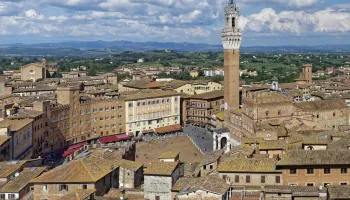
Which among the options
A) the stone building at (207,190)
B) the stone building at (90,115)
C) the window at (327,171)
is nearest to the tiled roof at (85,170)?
the stone building at (207,190)

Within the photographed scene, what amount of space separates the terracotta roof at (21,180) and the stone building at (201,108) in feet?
180

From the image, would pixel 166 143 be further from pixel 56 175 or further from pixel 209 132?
pixel 56 175

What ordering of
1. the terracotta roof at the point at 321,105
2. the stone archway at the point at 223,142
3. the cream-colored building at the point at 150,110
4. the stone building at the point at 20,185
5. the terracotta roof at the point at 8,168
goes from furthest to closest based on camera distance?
the cream-colored building at the point at 150,110 < the stone archway at the point at 223,142 < the terracotta roof at the point at 321,105 < the terracotta roof at the point at 8,168 < the stone building at the point at 20,185

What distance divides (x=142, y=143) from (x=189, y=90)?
33.0 m

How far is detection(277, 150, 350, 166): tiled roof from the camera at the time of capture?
3176cm

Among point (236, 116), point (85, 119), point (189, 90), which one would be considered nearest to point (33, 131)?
point (85, 119)

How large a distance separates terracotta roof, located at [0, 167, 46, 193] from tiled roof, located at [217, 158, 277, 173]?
13726 millimetres

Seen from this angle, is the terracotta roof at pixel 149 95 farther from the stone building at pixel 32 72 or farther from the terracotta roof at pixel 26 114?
the stone building at pixel 32 72

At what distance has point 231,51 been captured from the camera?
7619 cm

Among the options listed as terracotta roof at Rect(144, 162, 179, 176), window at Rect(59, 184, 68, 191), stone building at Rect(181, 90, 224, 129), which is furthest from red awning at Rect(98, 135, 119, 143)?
terracotta roof at Rect(144, 162, 179, 176)

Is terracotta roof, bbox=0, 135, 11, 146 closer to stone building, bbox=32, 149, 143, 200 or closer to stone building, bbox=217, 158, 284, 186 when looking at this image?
stone building, bbox=32, 149, 143, 200

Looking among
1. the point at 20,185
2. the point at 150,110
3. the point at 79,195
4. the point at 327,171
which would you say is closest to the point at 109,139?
the point at 150,110

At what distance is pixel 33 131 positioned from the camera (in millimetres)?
63188

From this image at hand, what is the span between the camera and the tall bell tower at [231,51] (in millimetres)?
75375
